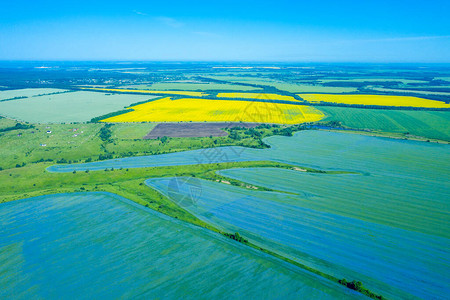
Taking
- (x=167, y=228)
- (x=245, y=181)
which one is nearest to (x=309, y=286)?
(x=167, y=228)

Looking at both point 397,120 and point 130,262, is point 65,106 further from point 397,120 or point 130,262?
point 397,120

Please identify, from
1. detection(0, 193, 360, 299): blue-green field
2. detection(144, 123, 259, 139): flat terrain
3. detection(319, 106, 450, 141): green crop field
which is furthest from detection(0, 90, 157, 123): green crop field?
detection(319, 106, 450, 141): green crop field

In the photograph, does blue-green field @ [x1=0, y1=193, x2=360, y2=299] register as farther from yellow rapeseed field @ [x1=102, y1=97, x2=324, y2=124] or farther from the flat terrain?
yellow rapeseed field @ [x1=102, y1=97, x2=324, y2=124]

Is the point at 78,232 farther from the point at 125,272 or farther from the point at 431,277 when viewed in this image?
the point at 431,277

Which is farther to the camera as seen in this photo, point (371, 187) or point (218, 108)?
point (218, 108)

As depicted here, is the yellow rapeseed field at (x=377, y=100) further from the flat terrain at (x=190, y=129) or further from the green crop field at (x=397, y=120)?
the flat terrain at (x=190, y=129)

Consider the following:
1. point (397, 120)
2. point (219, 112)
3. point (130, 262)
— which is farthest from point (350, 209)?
point (219, 112)
